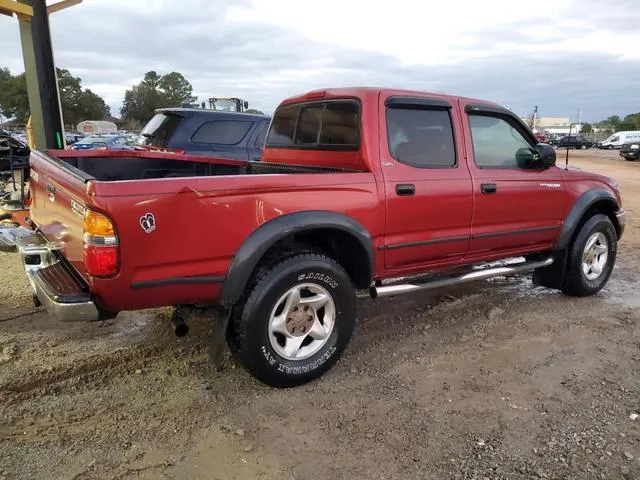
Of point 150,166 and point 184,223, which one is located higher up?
point 150,166

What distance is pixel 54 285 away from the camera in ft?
9.96

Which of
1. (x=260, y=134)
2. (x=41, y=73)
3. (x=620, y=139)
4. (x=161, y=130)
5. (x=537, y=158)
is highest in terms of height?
(x=41, y=73)

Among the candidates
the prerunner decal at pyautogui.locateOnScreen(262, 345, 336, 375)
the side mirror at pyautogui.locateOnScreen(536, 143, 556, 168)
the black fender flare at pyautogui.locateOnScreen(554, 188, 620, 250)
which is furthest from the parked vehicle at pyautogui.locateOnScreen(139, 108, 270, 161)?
the prerunner decal at pyautogui.locateOnScreen(262, 345, 336, 375)

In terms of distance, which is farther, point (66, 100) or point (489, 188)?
point (66, 100)

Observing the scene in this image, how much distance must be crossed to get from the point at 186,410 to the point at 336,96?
2.49 meters

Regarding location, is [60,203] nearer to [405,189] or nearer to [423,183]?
[405,189]

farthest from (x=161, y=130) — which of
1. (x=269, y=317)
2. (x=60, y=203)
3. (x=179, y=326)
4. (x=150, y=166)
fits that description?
(x=269, y=317)

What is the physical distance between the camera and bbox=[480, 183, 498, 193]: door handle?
4.25 meters

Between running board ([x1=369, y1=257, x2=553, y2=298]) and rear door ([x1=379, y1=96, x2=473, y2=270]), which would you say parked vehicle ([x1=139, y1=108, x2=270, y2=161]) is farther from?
running board ([x1=369, y1=257, x2=553, y2=298])

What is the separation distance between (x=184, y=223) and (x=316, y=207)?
0.87 m

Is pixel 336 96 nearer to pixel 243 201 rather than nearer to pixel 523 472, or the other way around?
pixel 243 201

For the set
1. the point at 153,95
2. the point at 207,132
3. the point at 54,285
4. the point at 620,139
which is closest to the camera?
the point at 54,285

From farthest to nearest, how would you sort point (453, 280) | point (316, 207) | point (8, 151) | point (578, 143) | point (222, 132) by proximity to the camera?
point (578, 143), point (8, 151), point (222, 132), point (453, 280), point (316, 207)

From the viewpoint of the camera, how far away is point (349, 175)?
3.54 meters
